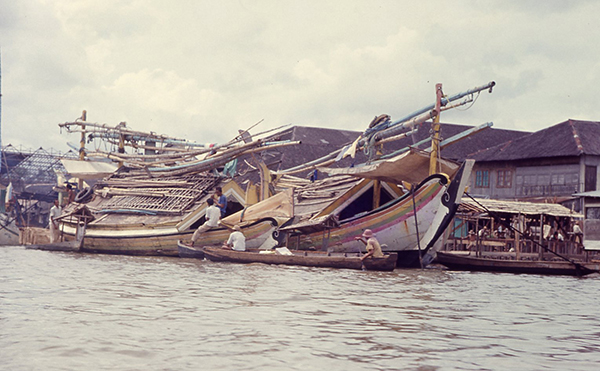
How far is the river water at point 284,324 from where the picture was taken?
515 centimetres

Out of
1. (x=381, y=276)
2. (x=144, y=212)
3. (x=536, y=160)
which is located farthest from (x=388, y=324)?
(x=536, y=160)

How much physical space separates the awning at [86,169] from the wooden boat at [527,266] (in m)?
15.8

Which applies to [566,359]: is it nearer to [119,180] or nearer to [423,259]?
[423,259]

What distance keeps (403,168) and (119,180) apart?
34.4 feet

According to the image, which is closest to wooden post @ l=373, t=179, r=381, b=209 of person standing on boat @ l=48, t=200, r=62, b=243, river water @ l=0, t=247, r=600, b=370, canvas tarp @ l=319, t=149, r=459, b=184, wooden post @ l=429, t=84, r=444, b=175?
canvas tarp @ l=319, t=149, r=459, b=184

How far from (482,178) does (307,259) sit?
1917 cm

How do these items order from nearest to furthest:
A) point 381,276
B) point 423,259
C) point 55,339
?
point 55,339, point 381,276, point 423,259

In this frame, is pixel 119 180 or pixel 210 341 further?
pixel 119 180

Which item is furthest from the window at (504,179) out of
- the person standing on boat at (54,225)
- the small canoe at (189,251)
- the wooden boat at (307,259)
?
the person standing on boat at (54,225)

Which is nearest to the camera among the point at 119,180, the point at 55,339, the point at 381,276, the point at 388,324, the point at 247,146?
the point at 55,339

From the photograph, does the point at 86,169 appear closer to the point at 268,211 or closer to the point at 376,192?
the point at 268,211

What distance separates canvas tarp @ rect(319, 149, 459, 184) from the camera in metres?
16.3

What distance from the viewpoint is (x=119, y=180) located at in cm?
2294

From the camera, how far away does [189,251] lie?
17.7 metres
